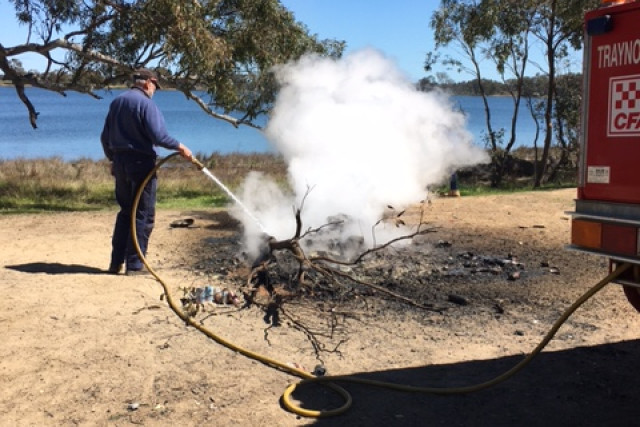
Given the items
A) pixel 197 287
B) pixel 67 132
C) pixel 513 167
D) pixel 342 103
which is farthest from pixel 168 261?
pixel 67 132

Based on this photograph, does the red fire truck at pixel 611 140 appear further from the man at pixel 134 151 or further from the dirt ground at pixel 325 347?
the man at pixel 134 151

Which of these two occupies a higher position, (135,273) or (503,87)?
(503,87)

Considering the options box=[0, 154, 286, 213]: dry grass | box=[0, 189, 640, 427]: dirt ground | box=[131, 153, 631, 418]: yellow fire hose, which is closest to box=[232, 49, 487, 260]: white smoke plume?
box=[0, 189, 640, 427]: dirt ground

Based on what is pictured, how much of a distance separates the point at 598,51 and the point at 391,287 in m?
3.30

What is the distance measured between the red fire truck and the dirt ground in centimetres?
111

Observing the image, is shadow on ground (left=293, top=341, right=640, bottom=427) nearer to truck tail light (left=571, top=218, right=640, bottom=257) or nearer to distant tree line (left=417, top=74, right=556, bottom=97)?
truck tail light (left=571, top=218, right=640, bottom=257)

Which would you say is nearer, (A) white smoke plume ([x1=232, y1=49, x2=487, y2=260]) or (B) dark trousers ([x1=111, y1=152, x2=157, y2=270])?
(B) dark trousers ([x1=111, y1=152, x2=157, y2=270])

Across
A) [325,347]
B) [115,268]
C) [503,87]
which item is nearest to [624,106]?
[325,347]

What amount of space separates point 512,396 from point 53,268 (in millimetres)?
5132

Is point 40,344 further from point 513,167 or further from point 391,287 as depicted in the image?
point 513,167

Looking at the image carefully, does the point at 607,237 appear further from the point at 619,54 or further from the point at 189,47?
the point at 189,47

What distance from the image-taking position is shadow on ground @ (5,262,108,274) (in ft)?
23.1

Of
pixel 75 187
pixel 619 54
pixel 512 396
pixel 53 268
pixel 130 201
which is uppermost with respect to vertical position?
pixel 619 54

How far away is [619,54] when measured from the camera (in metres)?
3.94
